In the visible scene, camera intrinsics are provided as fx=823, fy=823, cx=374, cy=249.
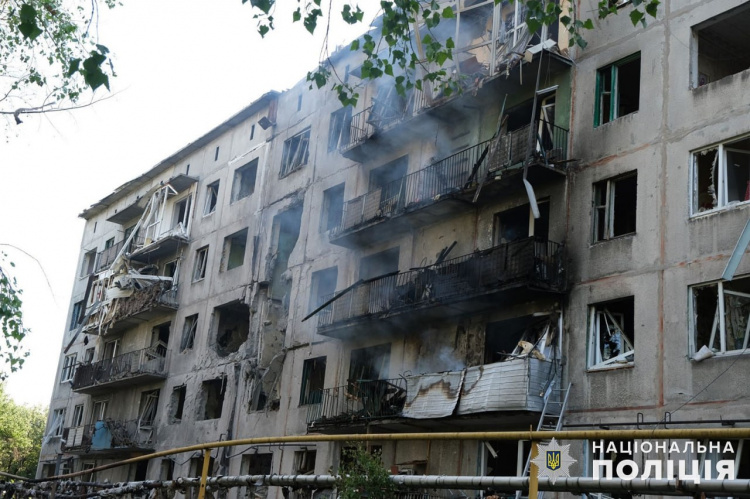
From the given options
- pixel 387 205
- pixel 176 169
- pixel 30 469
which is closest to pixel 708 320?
pixel 387 205

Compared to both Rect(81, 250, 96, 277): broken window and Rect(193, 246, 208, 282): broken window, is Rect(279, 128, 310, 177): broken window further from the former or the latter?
Rect(81, 250, 96, 277): broken window

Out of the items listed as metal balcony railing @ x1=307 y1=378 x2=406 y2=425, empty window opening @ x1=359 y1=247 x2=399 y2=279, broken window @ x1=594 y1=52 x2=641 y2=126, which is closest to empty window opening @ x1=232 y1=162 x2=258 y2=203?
empty window opening @ x1=359 y1=247 x2=399 y2=279

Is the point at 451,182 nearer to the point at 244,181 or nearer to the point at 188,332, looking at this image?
the point at 244,181

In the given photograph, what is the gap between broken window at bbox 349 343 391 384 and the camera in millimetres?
23839

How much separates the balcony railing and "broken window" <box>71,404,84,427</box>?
4019 millimetres

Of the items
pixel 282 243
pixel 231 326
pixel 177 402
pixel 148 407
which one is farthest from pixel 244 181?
pixel 148 407

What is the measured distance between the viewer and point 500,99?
2212 cm

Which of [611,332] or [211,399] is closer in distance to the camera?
[611,332]

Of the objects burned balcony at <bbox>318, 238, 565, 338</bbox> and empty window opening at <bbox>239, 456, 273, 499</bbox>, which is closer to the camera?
burned balcony at <bbox>318, 238, 565, 338</bbox>

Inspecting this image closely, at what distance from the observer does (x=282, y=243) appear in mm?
30547

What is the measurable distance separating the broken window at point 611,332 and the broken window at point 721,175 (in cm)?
254

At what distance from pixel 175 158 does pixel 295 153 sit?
34.3 ft

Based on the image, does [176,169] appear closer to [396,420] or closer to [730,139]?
[396,420]

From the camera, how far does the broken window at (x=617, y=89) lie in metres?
19.0
